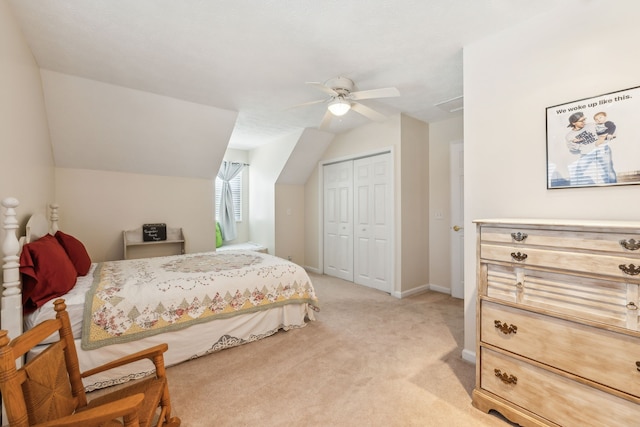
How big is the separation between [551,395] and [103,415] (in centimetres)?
204

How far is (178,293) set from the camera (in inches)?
96.4

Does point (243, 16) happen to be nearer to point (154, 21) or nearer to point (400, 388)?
point (154, 21)

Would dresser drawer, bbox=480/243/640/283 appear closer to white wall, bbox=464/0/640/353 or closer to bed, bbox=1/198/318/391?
white wall, bbox=464/0/640/353

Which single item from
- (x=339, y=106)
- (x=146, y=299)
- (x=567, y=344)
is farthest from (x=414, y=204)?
(x=146, y=299)

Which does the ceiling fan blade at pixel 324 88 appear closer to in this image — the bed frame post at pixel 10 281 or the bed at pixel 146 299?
the bed at pixel 146 299

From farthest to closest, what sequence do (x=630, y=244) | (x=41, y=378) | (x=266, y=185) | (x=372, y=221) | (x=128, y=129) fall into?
(x=266, y=185) < (x=372, y=221) < (x=128, y=129) < (x=630, y=244) < (x=41, y=378)

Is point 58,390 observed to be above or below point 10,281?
below

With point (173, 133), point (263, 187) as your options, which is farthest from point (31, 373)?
point (263, 187)

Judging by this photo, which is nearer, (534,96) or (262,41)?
(534,96)

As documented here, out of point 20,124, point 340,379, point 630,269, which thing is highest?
point 20,124

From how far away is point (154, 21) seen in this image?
204 centimetres

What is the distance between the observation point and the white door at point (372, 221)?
14.3ft

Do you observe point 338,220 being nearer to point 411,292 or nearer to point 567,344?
point 411,292

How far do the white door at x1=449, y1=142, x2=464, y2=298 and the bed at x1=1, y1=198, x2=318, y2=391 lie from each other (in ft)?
7.03
